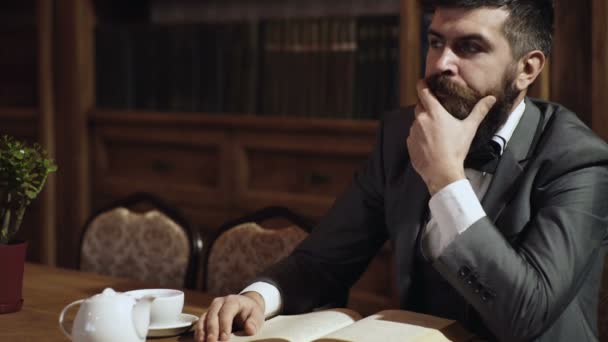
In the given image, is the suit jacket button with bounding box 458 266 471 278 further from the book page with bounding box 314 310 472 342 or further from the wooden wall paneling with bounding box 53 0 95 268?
the wooden wall paneling with bounding box 53 0 95 268

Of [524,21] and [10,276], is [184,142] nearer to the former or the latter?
[10,276]

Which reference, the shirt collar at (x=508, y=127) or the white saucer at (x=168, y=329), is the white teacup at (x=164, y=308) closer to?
the white saucer at (x=168, y=329)

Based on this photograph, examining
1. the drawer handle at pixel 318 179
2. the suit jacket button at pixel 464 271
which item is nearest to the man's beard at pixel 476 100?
the suit jacket button at pixel 464 271

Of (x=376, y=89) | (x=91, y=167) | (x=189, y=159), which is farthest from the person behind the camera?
(x=91, y=167)

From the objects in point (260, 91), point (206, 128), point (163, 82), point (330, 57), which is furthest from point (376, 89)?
point (163, 82)

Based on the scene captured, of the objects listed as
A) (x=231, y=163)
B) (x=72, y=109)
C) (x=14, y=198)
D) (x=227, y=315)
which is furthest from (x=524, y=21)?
(x=72, y=109)

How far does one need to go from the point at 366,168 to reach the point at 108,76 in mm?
1934

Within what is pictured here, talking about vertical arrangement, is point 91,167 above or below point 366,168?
below

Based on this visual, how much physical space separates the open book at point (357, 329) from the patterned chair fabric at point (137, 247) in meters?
0.87

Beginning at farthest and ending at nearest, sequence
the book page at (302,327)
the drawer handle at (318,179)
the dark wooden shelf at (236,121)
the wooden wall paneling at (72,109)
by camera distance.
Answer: the wooden wall paneling at (72,109) < the drawer handle at (318,179) < the dark wooden shelf at (236,121) < the book page at (302,327)

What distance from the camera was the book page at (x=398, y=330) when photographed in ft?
4.20

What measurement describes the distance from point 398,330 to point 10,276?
870 millimetres

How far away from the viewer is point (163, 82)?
337 centimetres

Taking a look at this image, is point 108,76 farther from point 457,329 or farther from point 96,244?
point 457,329
